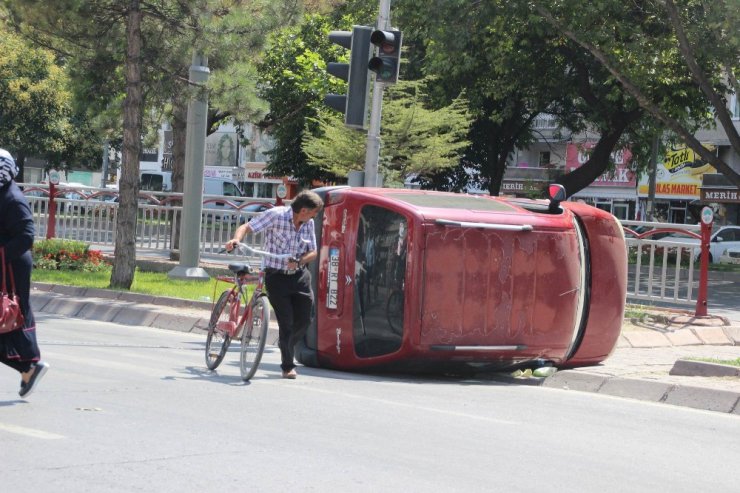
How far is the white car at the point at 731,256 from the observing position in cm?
3616

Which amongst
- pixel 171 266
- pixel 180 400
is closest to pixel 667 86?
pixel 171 266

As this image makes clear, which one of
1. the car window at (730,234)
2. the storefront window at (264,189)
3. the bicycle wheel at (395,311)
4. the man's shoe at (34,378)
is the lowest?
the man's shoe at (34,378)

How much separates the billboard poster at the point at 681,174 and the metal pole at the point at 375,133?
3935 centimetres

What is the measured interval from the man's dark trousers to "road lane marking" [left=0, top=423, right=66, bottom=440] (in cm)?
327

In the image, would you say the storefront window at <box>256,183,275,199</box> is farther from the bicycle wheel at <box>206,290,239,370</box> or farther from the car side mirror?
the bicycle wheel at <box>206,290,239,370</box>

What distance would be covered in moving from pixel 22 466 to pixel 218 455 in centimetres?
104

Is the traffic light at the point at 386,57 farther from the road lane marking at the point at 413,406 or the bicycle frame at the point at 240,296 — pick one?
the road lane marking at the point at 413,406

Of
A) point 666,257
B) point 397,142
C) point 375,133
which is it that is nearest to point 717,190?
point 397,142

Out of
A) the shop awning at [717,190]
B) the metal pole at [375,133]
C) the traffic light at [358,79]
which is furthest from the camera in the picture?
the shop awning at [717,190]

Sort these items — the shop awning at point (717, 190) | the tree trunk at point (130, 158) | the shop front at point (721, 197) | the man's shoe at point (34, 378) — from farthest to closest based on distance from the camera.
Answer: the shop front at point (721, 197) → the shop awning at point (717, 190) → the tree trunk at point (130, 158) → the man's shoe at point (34, 378)

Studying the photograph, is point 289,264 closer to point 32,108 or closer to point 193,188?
point 193,188

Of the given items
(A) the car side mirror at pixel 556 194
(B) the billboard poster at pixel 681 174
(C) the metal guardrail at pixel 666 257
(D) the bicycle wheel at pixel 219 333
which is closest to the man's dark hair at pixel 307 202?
(D) the bicycle wheel at pixel 219 333

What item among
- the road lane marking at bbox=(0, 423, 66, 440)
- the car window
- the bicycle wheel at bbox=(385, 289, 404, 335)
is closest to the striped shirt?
the bicycle wheel at bbox=(385, 289, 404, 335)

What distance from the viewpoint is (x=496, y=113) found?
35.2 metres
